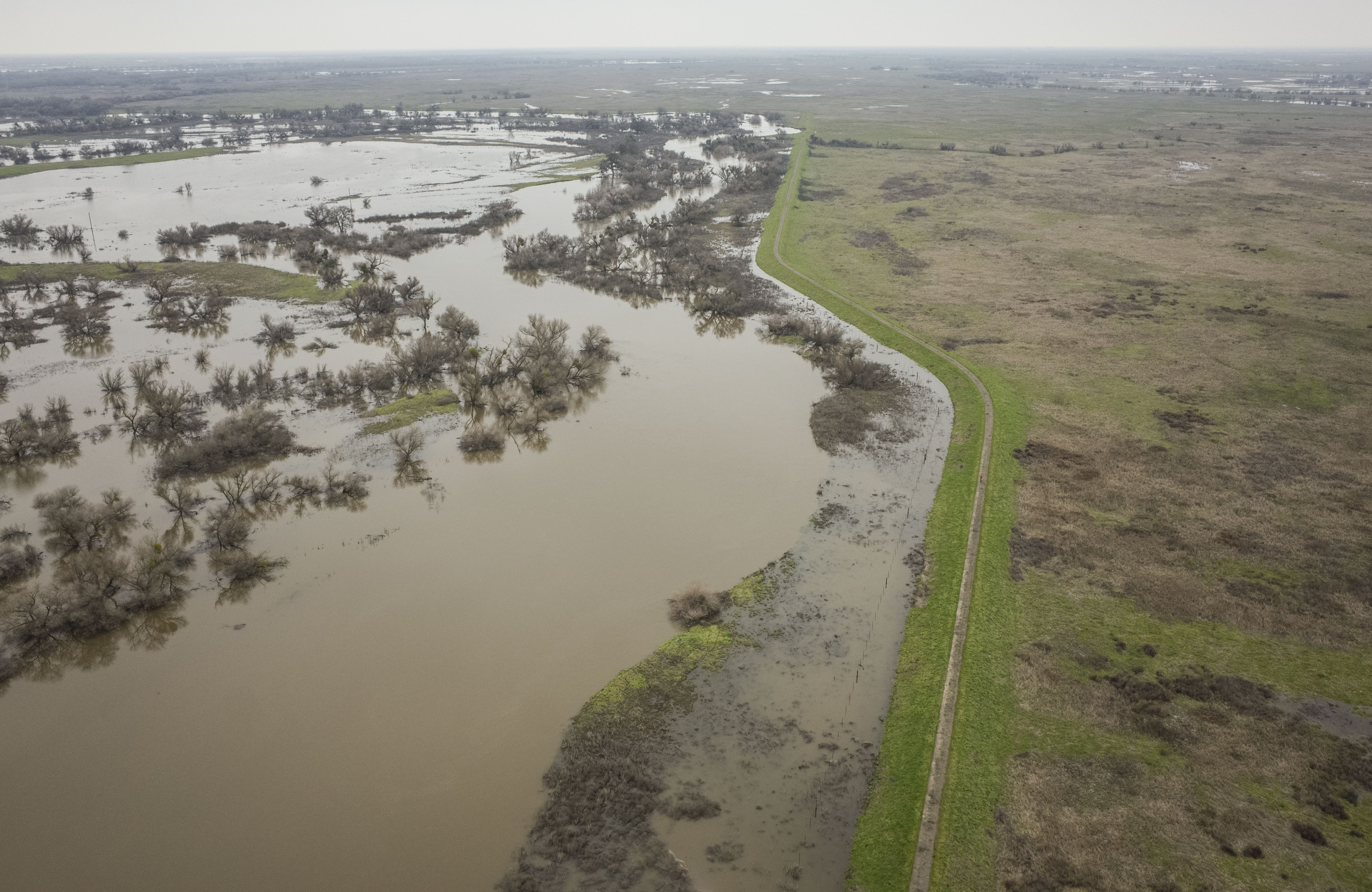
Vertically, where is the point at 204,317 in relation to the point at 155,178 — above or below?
below

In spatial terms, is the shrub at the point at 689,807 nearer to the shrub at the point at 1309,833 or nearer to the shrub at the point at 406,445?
the shrub at the point at 1309,833

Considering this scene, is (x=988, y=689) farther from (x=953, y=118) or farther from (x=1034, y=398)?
(x=953, y=118)

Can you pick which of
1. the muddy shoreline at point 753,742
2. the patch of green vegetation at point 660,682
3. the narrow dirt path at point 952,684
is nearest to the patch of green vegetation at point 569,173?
the narrow dirt path at point 952,684

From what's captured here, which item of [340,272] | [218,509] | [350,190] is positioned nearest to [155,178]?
[350,190]

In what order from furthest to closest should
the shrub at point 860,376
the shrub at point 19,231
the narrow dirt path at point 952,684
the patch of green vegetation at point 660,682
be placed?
the shrub at point 19,231 → the shrub at point 860,376 → the patch of green vegetation at point 660,682 → the narrow dirt path at point 952,684

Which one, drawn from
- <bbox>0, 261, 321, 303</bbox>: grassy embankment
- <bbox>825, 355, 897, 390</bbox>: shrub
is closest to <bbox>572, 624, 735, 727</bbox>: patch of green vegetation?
<bbox>825, 355, 897, 390</bbox>: shrub

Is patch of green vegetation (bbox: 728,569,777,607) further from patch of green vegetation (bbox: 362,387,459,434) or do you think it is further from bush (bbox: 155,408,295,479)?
bush (bbox: 155,408,295,479)
